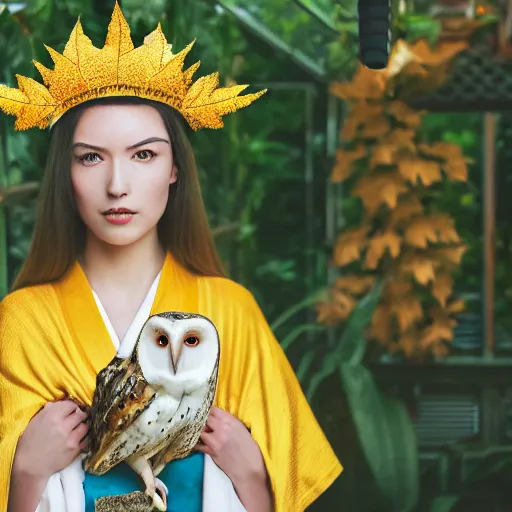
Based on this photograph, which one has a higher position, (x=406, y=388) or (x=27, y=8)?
(x=27, y=8)

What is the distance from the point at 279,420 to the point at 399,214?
0.57m

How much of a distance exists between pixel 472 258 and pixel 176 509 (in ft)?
2.87

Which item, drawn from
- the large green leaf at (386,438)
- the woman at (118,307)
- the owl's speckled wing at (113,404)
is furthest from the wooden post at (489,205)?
the owl's speckled wing at (113,404)

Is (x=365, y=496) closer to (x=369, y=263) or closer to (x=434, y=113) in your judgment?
(x=369, y=263)

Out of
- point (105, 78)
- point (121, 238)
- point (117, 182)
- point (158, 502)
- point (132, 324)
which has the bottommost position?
point (158, 502)

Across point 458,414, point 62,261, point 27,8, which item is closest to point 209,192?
point 62,261

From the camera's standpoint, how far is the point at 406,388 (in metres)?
2.60

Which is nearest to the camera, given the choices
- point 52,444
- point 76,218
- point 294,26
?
point 52,444

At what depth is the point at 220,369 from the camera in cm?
231

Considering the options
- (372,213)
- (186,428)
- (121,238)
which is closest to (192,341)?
(186,428)

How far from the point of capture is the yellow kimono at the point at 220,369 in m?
2.24

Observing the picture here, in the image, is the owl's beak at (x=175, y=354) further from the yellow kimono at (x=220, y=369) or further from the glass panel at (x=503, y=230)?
the glass panel at (x=503, y=230)

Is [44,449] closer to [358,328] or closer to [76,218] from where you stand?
[76,218]

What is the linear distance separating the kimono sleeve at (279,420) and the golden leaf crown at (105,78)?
0.48m
